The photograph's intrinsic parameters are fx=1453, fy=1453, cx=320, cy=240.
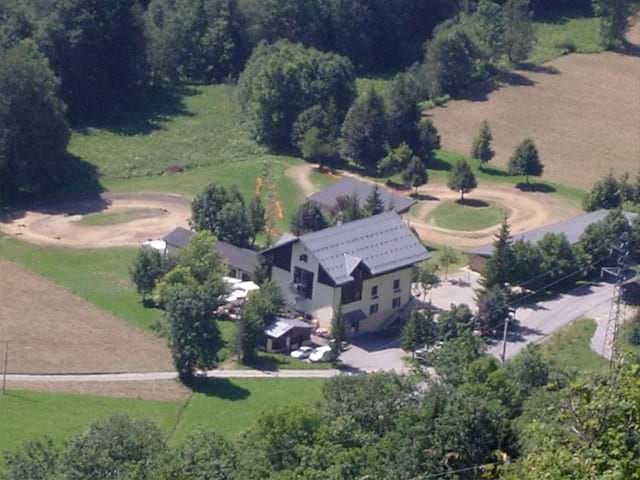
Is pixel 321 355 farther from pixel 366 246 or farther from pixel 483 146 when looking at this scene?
A: pixel 483 146

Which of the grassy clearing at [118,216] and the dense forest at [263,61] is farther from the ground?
the dense forest at [263,61]

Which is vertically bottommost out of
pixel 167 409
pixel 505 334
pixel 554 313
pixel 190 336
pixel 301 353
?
pixel 167 409

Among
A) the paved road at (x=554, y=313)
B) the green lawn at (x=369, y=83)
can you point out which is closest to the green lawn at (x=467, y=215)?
the paved road at (x=554, y=313)

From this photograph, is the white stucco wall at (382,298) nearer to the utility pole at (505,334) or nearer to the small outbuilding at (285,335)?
the small outbuilding at (285,335)

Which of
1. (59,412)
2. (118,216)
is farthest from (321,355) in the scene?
(118,216)

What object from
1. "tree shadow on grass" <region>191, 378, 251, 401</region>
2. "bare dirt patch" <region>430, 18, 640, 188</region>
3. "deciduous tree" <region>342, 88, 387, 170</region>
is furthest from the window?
"bare dirt patch" <region>430, 18, 640, 188</region>
